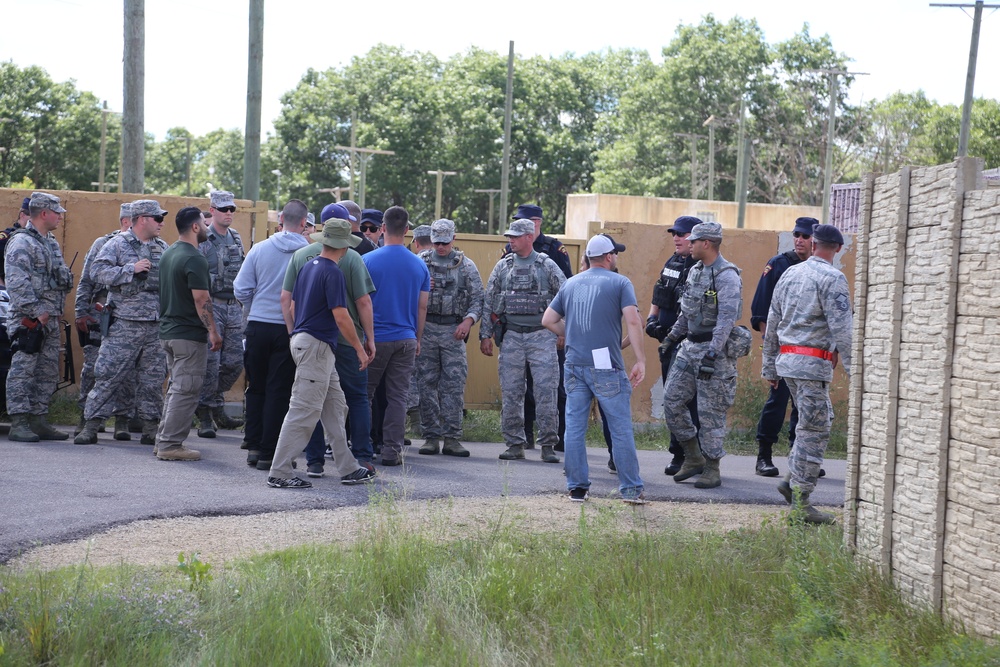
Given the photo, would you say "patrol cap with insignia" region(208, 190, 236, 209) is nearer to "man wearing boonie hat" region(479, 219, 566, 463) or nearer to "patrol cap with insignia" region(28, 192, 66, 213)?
"patrol cap with insignia" region(28, 192, 66, 213)

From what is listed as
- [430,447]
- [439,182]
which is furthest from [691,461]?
[439,182]

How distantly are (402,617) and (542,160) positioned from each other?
5395 centimetres

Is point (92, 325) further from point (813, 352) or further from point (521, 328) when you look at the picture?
point (813, 352)

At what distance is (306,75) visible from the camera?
61312mm

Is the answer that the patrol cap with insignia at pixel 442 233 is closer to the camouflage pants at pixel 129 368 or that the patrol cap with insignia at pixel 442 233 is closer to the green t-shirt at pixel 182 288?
the green t-shirt at pixel 182 288

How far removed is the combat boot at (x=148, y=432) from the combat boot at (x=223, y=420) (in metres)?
1.06

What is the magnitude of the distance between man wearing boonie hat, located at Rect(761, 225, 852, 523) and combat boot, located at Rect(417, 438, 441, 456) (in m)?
3.59

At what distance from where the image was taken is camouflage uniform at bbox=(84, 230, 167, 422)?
373 inches

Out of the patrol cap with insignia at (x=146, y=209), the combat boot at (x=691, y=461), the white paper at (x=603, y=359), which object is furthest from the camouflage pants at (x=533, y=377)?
the patrol cap with insignia at (x=146, y=209)

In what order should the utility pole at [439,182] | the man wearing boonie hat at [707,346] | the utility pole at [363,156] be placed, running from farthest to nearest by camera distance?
the utility pole at [363,156], the utility pole at [439,182], the man wearing boonie hat at [707,346]

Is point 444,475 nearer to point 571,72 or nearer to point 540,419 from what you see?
point 540,419

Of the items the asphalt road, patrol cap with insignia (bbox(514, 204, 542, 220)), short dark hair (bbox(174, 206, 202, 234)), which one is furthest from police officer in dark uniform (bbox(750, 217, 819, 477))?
short dark hair (bbox(174, 206, 202, 234))

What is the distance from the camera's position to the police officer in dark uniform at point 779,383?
9375 millimetres

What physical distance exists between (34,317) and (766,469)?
6256mm
